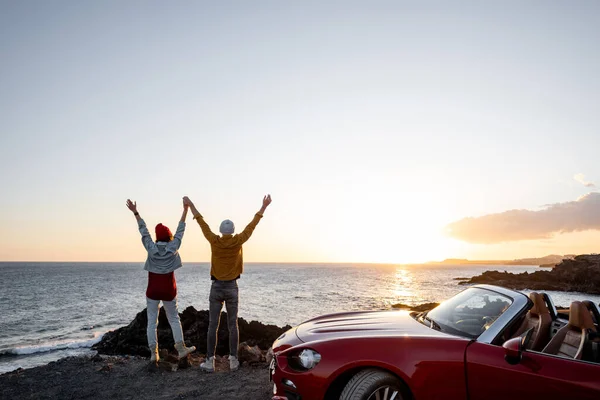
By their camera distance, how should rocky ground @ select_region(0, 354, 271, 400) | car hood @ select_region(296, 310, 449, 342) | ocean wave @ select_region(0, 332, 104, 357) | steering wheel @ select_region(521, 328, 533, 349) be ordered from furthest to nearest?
ocean wave @ select_region(0, 332, 104, 357)
rocky ground @ select_region(0, 354, 271, 400)
car hood @ select_region(296, 310, 449, 342)
steering wheel @ select_region(521, 328, 533, 349)

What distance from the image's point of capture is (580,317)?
3.93 m

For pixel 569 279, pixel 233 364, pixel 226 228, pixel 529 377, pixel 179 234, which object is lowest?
pixel 569 279

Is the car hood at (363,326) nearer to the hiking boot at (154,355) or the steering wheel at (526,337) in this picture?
the steering wheel at (526,337)

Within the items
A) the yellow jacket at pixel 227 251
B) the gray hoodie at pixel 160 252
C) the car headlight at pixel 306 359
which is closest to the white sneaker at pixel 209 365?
the yellow jacket at pixel 227 251

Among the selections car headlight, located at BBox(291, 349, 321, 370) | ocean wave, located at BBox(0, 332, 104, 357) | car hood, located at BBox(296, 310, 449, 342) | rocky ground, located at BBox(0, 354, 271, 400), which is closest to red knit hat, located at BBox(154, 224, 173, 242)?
rocky ground, located at BBox(0, 354, 271, 400)

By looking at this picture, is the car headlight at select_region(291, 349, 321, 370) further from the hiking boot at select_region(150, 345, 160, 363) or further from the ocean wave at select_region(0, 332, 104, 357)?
the ocean wave at select_region(0, 332, 104, 357)

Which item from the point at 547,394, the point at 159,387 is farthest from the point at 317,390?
the point at 159,387

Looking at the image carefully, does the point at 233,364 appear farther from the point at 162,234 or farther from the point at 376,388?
Answer: the point at 376,388

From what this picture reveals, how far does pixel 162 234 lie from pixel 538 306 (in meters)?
5.71

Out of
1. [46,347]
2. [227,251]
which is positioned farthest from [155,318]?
[46,347]

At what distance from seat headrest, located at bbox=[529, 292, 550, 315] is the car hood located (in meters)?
1.02

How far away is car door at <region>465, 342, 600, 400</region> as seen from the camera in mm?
3361

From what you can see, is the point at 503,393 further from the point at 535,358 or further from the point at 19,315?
the point at 19,315

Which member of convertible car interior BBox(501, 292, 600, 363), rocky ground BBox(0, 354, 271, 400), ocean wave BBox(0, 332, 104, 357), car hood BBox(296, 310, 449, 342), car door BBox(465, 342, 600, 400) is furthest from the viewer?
ocean wave BBox(0, 332, 104, 357)
